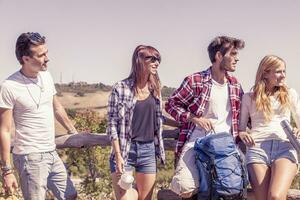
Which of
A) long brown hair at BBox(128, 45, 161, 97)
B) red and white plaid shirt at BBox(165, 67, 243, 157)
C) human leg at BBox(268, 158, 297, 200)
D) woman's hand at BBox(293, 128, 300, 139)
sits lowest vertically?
human leg at BBox(268, 158, 297, 200)

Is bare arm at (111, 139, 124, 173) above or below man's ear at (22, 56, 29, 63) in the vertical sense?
below

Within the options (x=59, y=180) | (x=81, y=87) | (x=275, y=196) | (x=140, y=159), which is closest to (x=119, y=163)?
(x=140, y=159)

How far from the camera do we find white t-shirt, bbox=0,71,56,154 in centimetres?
390

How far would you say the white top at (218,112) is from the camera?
439cm

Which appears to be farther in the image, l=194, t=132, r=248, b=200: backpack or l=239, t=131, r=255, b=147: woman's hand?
l=239, t=131, r=255, b=147: woman's hand

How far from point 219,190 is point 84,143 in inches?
65.2

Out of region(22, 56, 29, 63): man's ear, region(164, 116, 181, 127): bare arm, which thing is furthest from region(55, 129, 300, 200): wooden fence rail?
region(22, 56, 29, 63): man's ear

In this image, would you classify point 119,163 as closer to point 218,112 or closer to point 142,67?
point 142,67

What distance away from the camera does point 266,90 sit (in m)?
4.54

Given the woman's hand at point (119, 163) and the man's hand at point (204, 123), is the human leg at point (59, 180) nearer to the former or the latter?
the woman's hand at point (119, 163)

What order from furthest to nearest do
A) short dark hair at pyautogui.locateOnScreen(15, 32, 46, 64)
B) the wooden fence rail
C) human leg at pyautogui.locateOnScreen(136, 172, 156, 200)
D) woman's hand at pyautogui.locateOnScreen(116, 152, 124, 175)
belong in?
1. the wooden fence rail
2. human leg at pyautogui.locateOnScreen(136, 172, 156, 200)
3. woman's hand at pyautogui.locateOnScreen(116, 152, 124, 175)
4. short dark hair at pyautogui.locateOnScreen(15, 32, 46, 64)

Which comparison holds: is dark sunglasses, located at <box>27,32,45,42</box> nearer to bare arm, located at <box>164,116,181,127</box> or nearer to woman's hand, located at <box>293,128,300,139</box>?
bare arm, located at <box>164,116,181,127</box>

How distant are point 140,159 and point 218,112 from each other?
0.77 meters

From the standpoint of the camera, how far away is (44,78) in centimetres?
423
